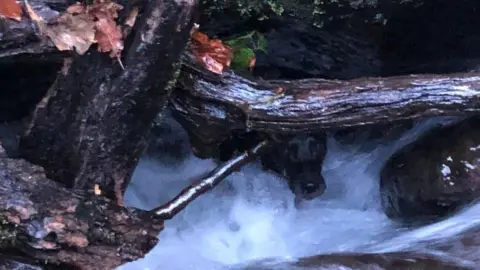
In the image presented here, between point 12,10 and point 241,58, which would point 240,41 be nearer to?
point 241,58

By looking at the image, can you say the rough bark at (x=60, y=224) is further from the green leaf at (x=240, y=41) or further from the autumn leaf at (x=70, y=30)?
the green leaf at (x=240, y=41)

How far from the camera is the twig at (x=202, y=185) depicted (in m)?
2.44

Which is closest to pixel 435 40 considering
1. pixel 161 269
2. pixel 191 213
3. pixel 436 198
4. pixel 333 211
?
pixel 436 198

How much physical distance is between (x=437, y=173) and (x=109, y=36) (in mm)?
1747

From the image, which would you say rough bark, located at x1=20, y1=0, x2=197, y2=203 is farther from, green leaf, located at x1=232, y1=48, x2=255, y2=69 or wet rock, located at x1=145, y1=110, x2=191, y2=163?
wet rock, located at x1=145, y1=110, x2=191, y2=163

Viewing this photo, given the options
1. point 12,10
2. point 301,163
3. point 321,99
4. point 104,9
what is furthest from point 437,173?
point 12,10

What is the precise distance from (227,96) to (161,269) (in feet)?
3.14

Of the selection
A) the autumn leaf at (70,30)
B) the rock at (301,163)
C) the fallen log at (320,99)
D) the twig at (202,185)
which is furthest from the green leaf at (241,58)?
the autumn leaf at (70,30)

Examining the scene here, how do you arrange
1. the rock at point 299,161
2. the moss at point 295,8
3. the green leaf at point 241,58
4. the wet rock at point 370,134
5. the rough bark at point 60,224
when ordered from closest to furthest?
the rough bark at point 60,224
the green leaf at point 241,58
the moss at point 295,8
the rock at point 299,161
the wet rock at point 370,134

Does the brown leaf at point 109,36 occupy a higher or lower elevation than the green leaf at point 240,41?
lower

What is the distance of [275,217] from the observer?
11.1 feet

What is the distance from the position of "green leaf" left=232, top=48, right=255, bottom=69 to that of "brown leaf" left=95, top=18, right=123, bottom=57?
619 millimetres

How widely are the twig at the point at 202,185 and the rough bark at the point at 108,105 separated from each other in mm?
207

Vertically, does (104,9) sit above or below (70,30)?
above
